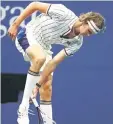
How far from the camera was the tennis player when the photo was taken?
5742 mm

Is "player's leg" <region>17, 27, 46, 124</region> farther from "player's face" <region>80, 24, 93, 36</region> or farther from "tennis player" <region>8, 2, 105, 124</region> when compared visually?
"player's face" <region>80, 24, 93, 36</region>

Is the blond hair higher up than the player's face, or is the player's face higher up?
the blond hair

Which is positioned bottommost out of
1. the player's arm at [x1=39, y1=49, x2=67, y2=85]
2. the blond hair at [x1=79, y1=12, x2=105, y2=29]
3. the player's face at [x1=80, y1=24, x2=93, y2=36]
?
the player's arm at [x1=39, y1=49, x2=67, y2=85]

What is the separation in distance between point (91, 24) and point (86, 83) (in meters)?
1.77

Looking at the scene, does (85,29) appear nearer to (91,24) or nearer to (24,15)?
(91,24)

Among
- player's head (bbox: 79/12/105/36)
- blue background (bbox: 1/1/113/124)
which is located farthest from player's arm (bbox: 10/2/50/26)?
blue background (bbox: 1/1/113/124)

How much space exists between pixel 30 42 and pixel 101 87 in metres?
1.73

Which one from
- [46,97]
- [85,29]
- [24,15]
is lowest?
[46,97]

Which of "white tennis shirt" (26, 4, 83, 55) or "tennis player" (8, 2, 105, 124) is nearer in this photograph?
"tennis player" (8, 2, 105, 124)

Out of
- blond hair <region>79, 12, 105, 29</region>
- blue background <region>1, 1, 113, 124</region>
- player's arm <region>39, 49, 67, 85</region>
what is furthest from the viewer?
blue background <region>1, 1, 113, 124</region>

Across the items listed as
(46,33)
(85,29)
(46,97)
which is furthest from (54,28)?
(46,97)

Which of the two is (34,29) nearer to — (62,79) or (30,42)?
(30,42)

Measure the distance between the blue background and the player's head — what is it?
5.25ft

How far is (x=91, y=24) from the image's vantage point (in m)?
5.73
